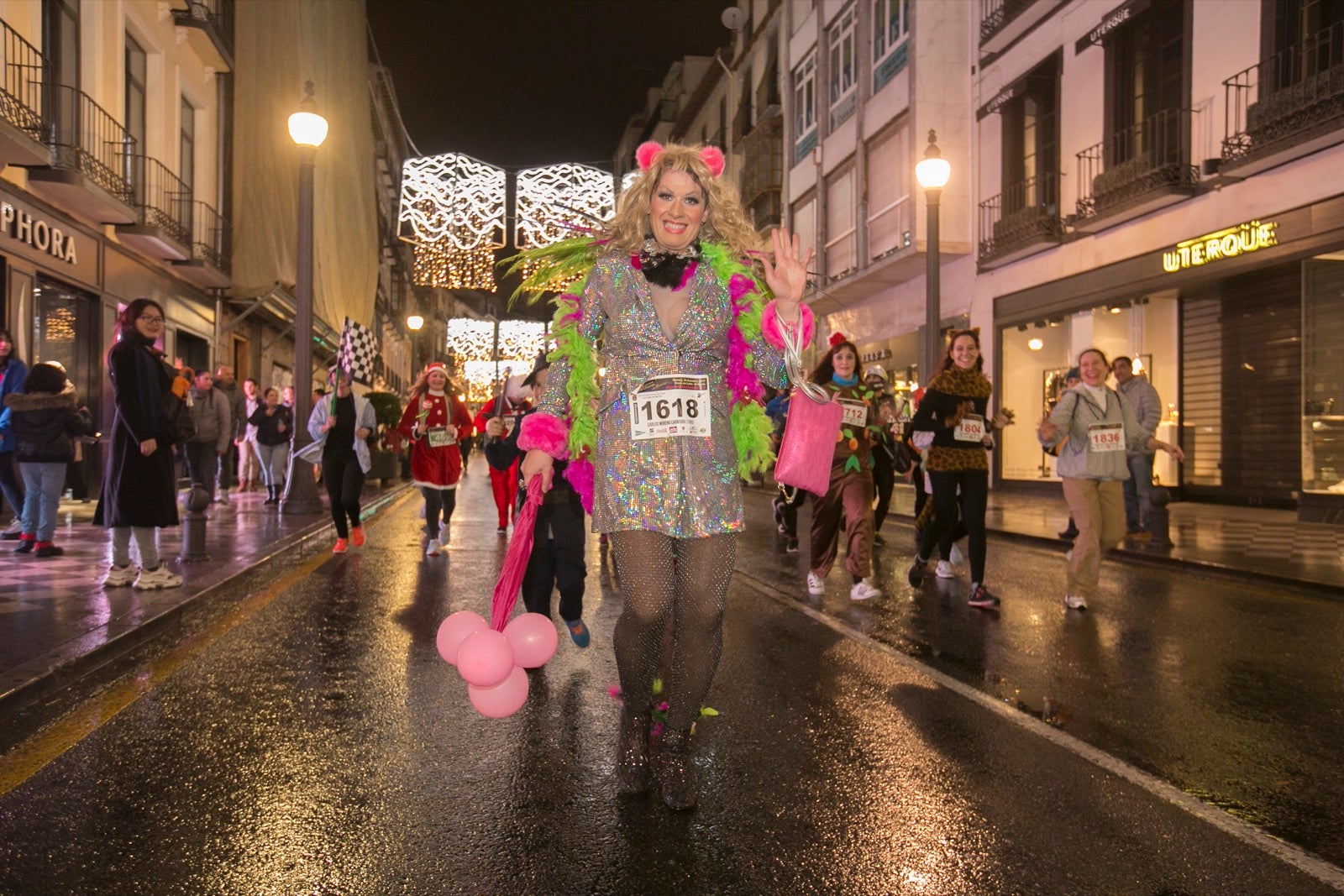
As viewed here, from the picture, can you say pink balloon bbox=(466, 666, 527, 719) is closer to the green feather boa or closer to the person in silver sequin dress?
the person in silver sequin dress

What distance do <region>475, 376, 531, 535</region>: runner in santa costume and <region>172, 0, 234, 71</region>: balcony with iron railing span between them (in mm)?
12970

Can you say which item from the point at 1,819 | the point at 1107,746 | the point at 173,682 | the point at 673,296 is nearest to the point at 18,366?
the point at 173,682

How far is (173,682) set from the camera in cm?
472

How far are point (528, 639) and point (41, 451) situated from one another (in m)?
7.16

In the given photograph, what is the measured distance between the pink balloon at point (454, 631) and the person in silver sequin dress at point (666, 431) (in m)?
0.48

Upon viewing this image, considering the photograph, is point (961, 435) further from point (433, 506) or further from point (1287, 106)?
point (1287, 106)

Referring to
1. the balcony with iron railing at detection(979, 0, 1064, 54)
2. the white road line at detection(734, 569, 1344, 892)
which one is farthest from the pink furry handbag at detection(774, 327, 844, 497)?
the balcony with iron railing at detection(979, 0, 1064, 54)

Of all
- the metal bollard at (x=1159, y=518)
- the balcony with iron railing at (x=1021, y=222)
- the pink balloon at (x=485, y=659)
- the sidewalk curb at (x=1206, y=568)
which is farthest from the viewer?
the balcony with iron railing at (x=1021, y=222)

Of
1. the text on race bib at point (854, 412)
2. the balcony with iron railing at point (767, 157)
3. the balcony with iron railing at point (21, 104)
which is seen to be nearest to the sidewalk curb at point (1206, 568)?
the text on race bib at point (854, 412)

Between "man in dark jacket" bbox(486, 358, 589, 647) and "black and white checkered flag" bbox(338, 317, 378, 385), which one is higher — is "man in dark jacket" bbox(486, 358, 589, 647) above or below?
below


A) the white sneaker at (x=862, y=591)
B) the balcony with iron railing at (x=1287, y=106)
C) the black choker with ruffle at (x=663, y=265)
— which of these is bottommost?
the white sneaker at (x=862, y=591)

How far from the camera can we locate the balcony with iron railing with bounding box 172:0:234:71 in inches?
762

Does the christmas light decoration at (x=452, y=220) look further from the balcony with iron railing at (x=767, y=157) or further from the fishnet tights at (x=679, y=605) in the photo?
the balcony with iron railing at (x=767, y=157)

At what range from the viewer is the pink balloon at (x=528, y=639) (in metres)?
3.54
